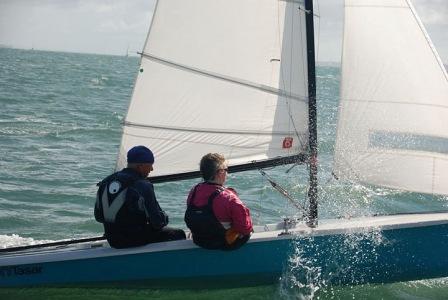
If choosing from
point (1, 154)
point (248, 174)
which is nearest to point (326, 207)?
point (248, 174)

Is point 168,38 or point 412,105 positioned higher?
point 168,38

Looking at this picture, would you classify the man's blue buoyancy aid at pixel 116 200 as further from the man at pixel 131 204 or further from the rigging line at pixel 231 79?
the rigging line at pixel 231 79


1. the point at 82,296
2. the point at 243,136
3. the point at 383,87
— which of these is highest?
the point at 383,87

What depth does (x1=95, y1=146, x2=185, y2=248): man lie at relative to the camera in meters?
4.30

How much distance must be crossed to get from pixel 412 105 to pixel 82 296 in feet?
8.93

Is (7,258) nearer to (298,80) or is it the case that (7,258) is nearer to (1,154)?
(298,80)

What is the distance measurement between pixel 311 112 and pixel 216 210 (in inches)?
51.0

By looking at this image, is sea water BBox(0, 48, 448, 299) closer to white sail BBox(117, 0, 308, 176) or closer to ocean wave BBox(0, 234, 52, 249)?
ocean wave BBox(0, 234, 52, 249)

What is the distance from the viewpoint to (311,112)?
5.12m

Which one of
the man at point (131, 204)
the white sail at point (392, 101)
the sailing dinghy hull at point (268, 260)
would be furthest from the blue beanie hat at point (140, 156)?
the white sail at point (392, 101)

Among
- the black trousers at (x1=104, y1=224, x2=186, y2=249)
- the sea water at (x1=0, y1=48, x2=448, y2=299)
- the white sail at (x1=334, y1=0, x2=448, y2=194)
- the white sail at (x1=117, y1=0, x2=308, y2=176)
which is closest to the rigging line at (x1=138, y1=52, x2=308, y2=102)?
the white sail at (x1=117, y1=0, x2=308, y2=176)

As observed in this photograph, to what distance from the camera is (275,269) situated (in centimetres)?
463

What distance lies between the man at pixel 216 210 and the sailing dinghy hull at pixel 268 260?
A: 0.21 m

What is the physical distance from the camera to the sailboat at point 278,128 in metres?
4.59
